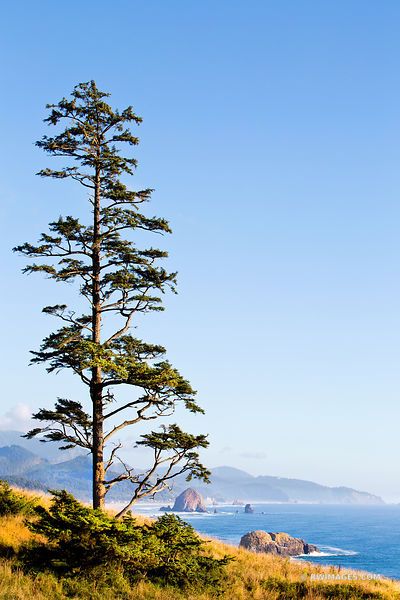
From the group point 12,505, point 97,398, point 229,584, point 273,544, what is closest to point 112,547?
point 97,398

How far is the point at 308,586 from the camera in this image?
20656mm

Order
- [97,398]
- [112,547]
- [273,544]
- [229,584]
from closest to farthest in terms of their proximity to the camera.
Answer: [112,547], [97,398], [229,584], [273,544]

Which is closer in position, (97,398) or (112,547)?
(112,547)

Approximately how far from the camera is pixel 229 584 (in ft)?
63.5

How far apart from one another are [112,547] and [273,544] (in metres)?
88.8

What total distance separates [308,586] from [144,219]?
14576 mm

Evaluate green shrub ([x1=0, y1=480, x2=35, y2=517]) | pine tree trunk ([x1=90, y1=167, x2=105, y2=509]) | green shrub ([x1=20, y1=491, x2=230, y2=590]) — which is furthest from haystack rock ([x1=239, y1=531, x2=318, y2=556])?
pine tree trunk ([x1=90, y1=167, x2=105, y2=509])

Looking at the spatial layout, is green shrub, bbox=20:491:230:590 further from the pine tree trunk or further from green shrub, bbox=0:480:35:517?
green shrub, bbox=0:480:35:517

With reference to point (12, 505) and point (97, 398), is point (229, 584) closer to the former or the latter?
point (97, 398)

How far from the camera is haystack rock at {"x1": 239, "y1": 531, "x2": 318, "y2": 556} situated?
92.1m

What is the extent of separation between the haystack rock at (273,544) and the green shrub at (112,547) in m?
71.3

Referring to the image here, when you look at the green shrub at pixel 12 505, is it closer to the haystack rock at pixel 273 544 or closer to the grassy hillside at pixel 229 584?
the grassy hillside at pixel 229 584

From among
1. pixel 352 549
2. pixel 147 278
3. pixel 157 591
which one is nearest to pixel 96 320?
pixel 147 278

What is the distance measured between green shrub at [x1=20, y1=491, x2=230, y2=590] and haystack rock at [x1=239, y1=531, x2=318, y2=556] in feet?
234
